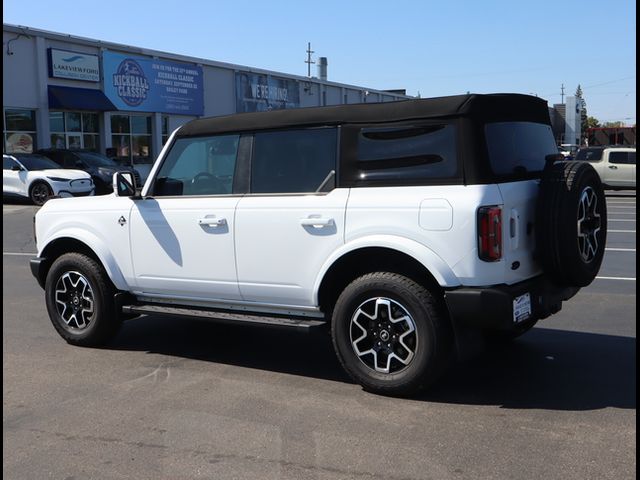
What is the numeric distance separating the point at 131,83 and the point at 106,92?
1.87 m

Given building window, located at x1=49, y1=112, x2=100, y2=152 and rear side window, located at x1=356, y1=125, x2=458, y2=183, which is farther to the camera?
building window, located at x1=49, y1=112, x2=100, y2=152

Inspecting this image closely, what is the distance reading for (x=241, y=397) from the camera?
466 centimetres

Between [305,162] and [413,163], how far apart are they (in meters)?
0.86

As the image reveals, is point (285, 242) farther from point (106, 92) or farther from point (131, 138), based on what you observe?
point (131, 138)

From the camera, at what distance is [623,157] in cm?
2420

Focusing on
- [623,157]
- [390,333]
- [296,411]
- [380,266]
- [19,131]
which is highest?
[19,131]

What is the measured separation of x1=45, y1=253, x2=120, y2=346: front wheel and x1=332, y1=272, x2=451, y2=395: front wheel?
2.26 m

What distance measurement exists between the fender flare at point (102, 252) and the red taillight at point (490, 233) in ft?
10.2

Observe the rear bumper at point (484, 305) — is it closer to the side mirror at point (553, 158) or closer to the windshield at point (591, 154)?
the side mirror at point (553, 158)

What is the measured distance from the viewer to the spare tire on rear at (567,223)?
4477mm

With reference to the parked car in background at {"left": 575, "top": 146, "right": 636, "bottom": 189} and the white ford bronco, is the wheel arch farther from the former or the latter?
the parked car in background at {"left": 575, "top": 146, "right": 636, "bottom": 189}

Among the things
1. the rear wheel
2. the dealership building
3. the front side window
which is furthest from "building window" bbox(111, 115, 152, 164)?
the front side window

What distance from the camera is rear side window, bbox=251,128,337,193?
4.92 metres

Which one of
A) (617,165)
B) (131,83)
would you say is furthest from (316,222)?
(131,83)
